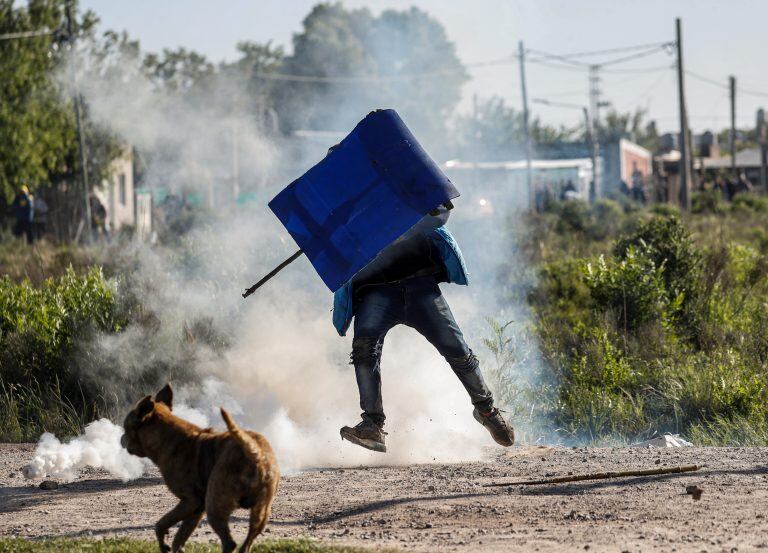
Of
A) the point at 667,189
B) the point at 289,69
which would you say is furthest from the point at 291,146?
the point at 289,69

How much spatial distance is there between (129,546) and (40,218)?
24.6 metres

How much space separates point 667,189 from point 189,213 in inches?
1170

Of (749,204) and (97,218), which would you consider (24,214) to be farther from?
(749,204)

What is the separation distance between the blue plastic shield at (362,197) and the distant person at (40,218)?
22496 mm

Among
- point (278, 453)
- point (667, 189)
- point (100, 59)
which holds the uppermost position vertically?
point (100, 59)

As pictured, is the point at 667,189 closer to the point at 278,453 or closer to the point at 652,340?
the point at 652,340

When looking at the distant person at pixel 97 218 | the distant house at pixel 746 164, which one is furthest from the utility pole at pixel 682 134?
the distant house at pixel 746 164

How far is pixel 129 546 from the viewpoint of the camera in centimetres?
482

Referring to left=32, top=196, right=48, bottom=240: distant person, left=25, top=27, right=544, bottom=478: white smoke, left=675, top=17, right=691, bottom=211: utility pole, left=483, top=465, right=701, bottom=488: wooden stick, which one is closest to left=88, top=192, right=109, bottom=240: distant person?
left=32, top=196, right=48, bottom=240: distant person

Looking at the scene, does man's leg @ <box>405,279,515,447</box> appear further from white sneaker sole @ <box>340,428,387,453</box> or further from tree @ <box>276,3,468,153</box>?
tree @ <box>276,3,468,153</box>

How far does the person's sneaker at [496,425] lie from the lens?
21.2ft

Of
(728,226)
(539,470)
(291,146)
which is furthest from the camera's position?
(291,146)

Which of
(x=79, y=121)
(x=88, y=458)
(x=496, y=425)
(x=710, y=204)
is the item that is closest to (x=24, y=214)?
(x=79, y=121)

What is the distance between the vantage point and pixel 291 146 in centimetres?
2791
